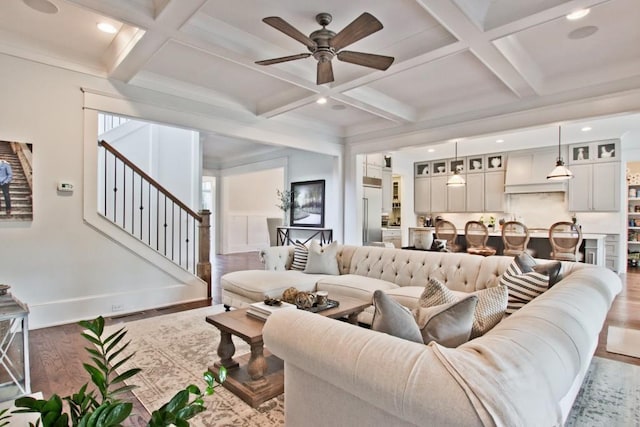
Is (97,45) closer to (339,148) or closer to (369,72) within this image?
(369,72)

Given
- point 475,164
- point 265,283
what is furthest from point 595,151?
point 265,283

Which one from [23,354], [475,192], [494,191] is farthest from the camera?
[475,192]

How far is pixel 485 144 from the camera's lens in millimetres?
7434

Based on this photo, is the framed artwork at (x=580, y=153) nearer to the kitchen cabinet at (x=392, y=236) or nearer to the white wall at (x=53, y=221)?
the kitchen cabinet at (x=392, y=236)

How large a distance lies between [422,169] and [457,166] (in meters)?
0.99

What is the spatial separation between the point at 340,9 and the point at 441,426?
287 centimetres

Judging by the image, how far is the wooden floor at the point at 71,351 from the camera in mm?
2387

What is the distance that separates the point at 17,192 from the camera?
132 inches

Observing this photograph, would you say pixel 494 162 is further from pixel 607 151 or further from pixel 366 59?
pixel 366 59

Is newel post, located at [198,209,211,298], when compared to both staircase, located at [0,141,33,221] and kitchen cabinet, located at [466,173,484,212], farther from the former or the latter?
kitchen cabinet, located at [466,173,484,212]

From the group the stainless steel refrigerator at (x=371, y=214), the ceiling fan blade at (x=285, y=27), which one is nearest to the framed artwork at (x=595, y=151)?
the stainless steel refrigerator at (x=371, y=214)

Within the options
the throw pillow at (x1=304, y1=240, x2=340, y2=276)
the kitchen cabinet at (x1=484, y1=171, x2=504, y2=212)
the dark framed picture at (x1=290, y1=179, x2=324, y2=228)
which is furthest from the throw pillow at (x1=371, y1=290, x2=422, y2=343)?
the kitchen cabinet at (x1=484, y1=171, x2=504, y2=212)

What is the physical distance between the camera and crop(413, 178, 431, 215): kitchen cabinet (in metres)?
9.29

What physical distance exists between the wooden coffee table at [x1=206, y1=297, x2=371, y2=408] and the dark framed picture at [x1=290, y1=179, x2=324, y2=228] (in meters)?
4.40
